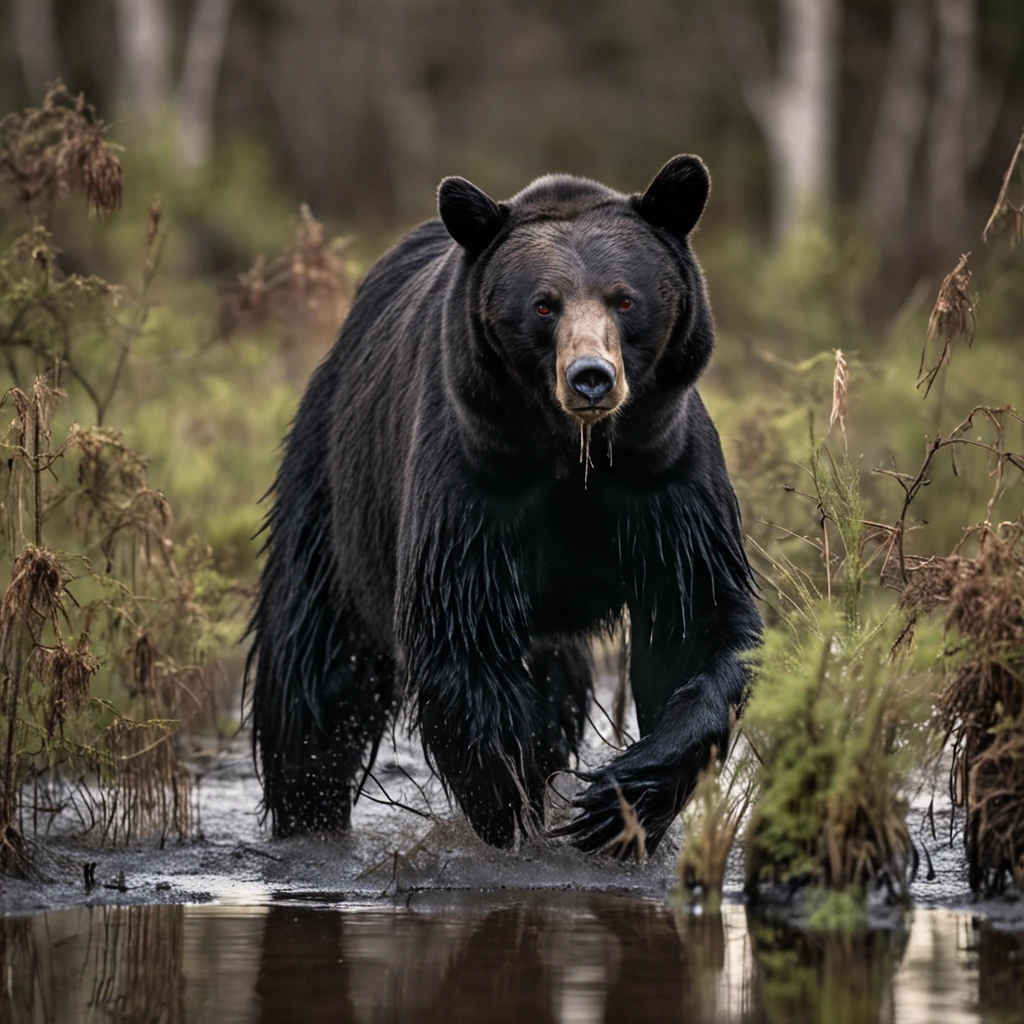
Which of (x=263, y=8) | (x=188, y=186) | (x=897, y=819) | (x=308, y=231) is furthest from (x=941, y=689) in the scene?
(x=263, y=8)

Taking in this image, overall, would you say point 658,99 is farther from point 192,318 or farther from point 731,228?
point 192,318

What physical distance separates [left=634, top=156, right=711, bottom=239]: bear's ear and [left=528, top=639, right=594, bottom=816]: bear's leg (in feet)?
5.50

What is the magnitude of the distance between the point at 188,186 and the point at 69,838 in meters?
14.7

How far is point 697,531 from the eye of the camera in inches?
219

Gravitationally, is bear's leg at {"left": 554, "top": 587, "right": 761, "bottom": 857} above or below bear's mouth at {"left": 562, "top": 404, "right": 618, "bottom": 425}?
below

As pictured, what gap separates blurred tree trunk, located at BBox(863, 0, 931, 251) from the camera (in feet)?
92.9

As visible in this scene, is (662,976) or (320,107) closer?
(662,976)

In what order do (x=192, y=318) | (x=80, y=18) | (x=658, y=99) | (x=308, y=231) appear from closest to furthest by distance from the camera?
(x=308, y=231) < (x=192, y=318) < (x=658, y=99) < (x=80, y=18)

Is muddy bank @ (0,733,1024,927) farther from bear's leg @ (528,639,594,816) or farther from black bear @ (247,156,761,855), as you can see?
bear's leg @ (528,639,594,816)

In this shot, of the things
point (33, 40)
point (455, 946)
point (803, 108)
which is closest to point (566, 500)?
point (455, 946)

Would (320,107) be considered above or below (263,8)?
below

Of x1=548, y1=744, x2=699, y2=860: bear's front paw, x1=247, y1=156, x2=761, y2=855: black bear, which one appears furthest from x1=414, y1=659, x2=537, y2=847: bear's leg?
x1=548, y1=744, x2=699, y2=860: bear's front paw

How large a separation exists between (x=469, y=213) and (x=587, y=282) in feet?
1.56

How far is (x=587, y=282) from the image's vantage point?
527cm
